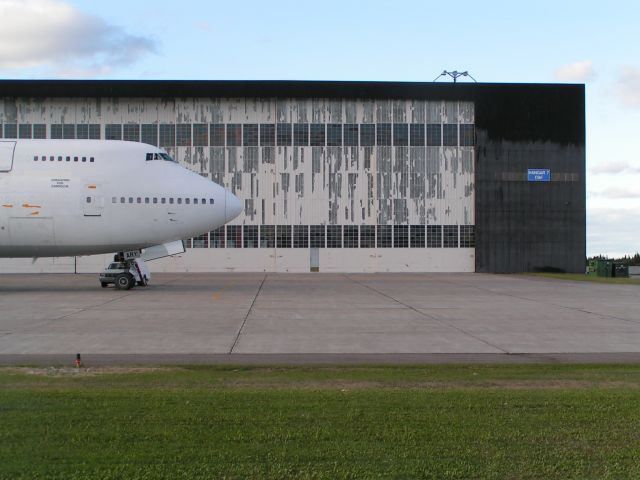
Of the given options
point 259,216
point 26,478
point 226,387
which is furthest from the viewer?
point 259,216

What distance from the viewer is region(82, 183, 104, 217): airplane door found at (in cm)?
2597

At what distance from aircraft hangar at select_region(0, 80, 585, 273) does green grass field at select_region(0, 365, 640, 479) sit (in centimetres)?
3806

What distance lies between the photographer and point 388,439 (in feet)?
19.7

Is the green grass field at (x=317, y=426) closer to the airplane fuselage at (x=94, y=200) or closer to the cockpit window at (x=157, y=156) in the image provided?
the airplane fuselage at (x=94, y=200)

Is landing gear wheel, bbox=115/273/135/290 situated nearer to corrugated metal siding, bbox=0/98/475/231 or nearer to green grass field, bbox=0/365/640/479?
green grass field, bbox=0/365/640/479

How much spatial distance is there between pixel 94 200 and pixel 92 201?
0.28ft

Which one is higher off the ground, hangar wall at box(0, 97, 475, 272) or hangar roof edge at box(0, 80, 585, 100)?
hangar roof edge at box(0, 80, 585, 100)

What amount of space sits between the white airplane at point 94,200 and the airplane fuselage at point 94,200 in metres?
0.04

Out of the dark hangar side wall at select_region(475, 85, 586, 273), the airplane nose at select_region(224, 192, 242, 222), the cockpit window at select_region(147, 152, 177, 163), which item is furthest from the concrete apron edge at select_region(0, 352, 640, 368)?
the dark hangar side wall at select_region(475, 85, 586, 273)

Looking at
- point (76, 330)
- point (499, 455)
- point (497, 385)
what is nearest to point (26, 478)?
point (499, 455)

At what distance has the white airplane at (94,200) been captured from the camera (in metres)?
25.8

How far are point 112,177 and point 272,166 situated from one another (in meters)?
21.7

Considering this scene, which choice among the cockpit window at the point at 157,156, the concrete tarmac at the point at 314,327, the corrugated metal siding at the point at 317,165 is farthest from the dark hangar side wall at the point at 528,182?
Result: the cockpit window at the point at 157,156

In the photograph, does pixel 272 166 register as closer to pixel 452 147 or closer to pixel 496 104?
pixel 452 147
